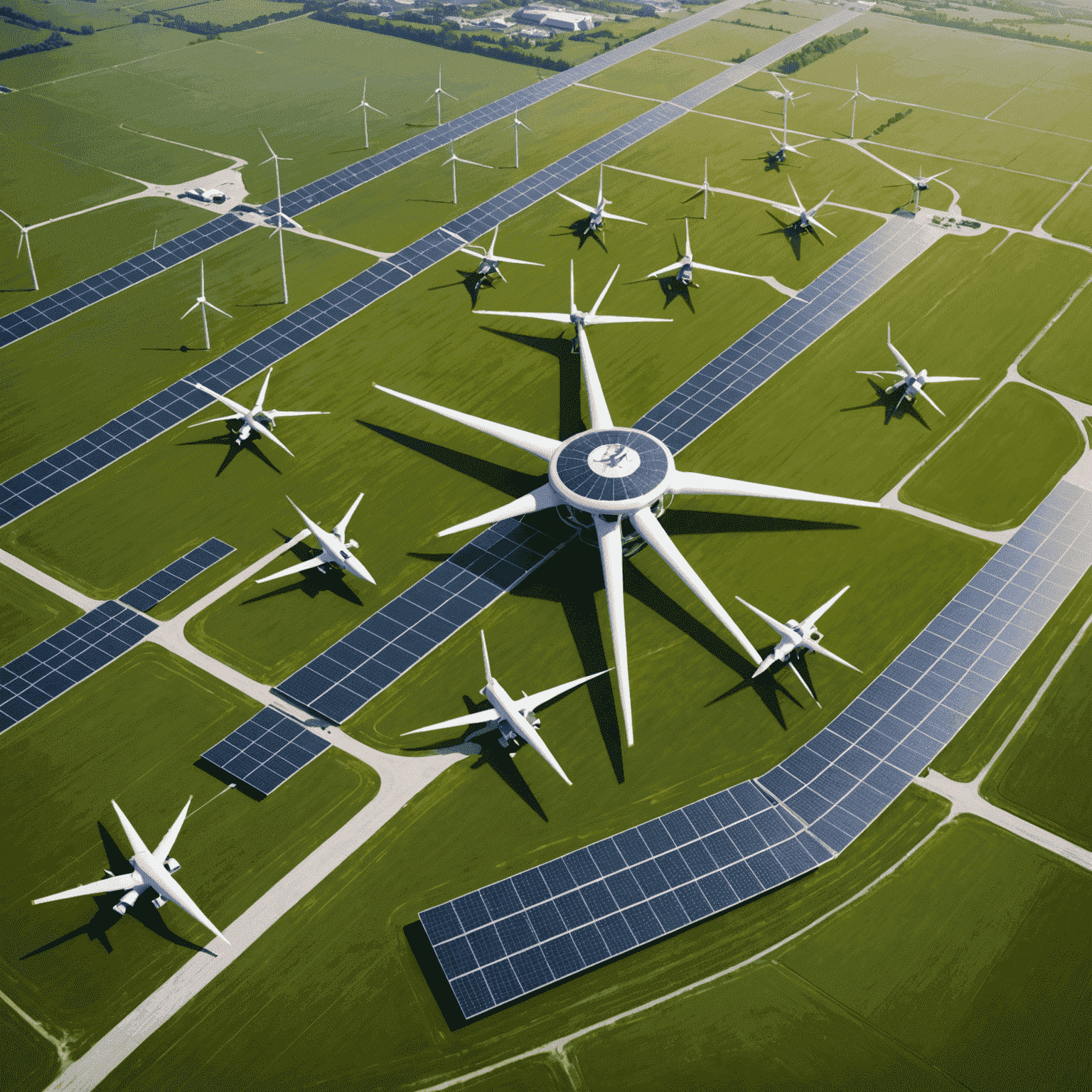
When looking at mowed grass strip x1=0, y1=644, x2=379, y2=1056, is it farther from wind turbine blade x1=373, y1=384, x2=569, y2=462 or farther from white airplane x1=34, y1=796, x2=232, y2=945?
wind turbine blade x1=373, y1=384, x2=569, y2=462

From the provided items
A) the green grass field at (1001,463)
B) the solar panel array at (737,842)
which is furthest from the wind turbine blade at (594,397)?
the solar panel array at (737,842)

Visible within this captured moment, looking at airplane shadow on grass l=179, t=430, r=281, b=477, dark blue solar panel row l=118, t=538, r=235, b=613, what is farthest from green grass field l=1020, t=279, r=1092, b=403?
dark blue solar panel row l=118, t=538, r=235, b=613

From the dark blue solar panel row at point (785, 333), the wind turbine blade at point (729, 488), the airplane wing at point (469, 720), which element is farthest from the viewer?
the dark blue solar panel row at point (785, 333)

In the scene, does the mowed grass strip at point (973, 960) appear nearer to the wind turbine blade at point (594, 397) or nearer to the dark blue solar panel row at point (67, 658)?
the wind turbine blade at point (594, 397)

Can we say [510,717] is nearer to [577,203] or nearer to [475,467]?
[475,467]

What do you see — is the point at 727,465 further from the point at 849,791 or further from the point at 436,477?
the point at 849,791

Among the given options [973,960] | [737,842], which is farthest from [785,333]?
[973,960]

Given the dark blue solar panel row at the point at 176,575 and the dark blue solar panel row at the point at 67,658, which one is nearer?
the dark blue solar panel row at the point at 67,658
